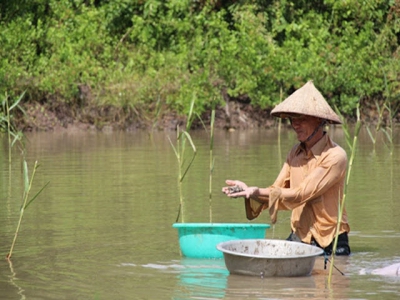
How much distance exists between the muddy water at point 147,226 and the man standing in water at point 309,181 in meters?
0.27

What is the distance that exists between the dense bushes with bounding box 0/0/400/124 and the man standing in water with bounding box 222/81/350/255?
14.1 metres

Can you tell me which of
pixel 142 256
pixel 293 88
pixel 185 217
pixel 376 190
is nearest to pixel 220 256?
pixel 142 256

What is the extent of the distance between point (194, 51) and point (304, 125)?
15.7 m

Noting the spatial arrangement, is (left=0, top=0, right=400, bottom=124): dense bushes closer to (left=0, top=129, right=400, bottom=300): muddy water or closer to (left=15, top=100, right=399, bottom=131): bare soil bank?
(left=15, top=100, right=399, bottom=131): bare soil bank

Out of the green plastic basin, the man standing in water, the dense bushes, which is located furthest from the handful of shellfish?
the dense bushes

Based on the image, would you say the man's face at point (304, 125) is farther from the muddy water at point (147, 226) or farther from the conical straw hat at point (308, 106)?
the muddy water at point (147, 226)

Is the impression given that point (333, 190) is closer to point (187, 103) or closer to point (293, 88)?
point (187, 103)

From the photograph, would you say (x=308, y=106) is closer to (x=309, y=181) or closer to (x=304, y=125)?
(x=304, y=125)

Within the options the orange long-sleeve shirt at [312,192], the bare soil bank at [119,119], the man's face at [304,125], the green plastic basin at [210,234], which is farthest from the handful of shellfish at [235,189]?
the bare soil bank at [119,119]

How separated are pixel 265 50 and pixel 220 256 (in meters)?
15.3

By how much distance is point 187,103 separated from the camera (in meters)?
21.1

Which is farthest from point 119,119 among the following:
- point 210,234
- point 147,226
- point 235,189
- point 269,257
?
point 269,257

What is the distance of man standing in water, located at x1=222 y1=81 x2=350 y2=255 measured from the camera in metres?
6.66

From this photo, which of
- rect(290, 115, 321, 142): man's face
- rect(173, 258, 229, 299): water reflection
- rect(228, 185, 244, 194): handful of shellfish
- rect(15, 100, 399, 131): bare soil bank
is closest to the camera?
rect(173, 258, 229, 299): water reflection
